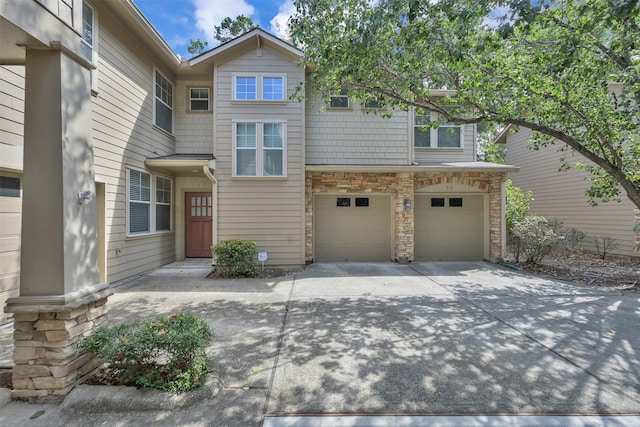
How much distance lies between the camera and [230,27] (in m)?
16.7

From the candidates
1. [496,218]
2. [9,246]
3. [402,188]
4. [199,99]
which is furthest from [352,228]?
[9,246]

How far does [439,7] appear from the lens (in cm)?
469

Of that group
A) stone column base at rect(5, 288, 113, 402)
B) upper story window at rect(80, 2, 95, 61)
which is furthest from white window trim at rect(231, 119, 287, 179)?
stone column base at rect(5, 288, 113, 402)

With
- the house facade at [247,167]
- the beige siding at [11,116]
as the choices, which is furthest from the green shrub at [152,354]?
the beige siding at [11,116]

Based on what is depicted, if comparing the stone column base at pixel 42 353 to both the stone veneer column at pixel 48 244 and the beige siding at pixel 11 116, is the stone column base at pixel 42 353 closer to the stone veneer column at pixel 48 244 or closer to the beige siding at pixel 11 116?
the stone veneer column at pixel 48 244

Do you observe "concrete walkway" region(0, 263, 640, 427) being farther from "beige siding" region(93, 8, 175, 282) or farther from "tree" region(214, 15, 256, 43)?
"tree" region(214, 15, 256, 43)

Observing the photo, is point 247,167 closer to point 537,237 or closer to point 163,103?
point 163,103

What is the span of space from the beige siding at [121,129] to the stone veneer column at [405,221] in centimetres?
685

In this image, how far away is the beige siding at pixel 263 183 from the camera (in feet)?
26.3

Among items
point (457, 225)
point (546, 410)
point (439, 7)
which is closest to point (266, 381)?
point (546, 410)

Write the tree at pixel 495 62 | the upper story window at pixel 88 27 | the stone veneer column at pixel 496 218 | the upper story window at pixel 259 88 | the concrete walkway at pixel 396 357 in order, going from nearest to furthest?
1. the concrete walkway at pixel 396 357
2. the tree at pixel 495 62
3. the upper story window at pixel 88 27
4. the upper story window at pixel 259 88
5. the stone veneer column at pixel 496 218

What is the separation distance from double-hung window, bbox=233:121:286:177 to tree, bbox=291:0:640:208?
2170 mm

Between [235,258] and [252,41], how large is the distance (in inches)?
229

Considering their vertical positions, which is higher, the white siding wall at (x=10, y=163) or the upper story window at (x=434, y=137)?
the upper story window at (x=434, y=137)
